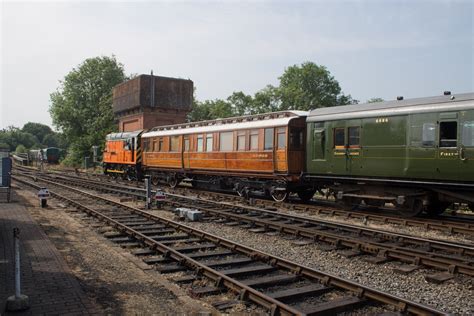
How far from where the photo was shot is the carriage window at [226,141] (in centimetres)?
1875

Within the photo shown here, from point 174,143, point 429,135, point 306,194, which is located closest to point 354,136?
point 429,135

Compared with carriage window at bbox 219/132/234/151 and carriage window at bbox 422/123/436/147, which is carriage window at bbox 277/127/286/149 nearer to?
carriage window at bbox 219/132/234/151

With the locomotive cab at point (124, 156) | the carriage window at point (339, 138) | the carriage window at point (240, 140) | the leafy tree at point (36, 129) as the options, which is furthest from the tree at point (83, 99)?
the leafy tree at point (36, 129)

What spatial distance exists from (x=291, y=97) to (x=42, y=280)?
62493mm

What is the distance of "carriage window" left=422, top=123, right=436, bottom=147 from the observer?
11711 millimetres

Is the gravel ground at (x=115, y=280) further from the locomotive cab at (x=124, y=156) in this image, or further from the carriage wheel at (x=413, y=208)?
the locomotive cab at (x=124, y=156)

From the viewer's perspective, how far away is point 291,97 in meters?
66.6

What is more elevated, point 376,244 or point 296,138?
point 296,138

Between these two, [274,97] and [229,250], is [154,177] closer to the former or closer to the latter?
[229,250]

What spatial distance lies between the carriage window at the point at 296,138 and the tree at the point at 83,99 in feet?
149

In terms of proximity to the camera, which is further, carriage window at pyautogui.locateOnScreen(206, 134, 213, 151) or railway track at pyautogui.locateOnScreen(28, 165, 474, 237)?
carriage window at pyautogui.locateOnScreen(206, 134, 213, 151)

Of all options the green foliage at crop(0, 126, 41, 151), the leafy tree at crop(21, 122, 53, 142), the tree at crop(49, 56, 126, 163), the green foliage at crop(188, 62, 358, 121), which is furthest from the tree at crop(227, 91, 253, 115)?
the leafy tree at crop(21, 122, 53, 142)

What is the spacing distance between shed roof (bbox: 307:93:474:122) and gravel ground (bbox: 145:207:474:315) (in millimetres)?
5673

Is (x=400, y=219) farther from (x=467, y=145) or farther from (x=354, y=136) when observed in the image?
(x=354, y=136)
